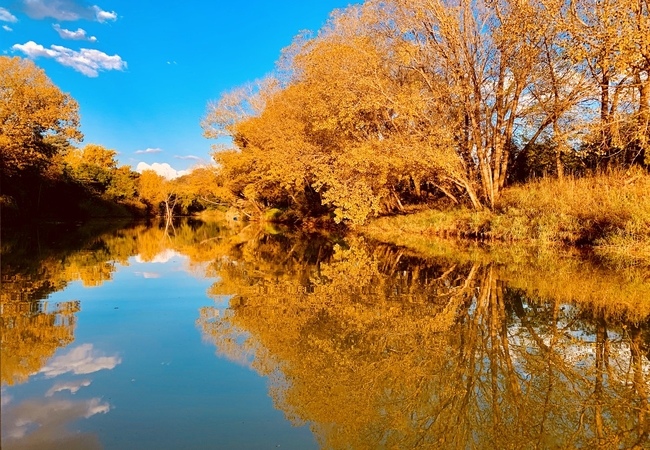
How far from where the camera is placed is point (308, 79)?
23266 millimetres

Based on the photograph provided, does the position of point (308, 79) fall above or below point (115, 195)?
above

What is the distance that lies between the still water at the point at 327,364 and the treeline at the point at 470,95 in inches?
314

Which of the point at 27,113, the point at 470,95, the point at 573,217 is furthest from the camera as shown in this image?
the point at 27,113

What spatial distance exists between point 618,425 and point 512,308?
3.26 metres

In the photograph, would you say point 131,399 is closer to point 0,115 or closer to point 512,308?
point 512,308

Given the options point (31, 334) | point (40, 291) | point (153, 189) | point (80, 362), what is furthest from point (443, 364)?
point (153, 189)

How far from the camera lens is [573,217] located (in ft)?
46.8

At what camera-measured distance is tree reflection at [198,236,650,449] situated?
10.7 ft

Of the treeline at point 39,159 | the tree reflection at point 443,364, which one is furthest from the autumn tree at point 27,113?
the tree reflection at point 443,364

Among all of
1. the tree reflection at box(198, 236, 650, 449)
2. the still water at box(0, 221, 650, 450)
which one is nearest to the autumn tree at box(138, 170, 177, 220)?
the still water at box(0, 221, 650, 450)

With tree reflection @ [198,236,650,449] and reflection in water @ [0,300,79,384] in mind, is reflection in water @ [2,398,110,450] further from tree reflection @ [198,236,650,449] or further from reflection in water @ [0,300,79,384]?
tree reflection @ [198,236,650,449]

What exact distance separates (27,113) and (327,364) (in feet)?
99.7

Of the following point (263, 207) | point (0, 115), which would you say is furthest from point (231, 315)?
point (263, 207)

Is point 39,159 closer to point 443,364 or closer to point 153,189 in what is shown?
point 153,189
